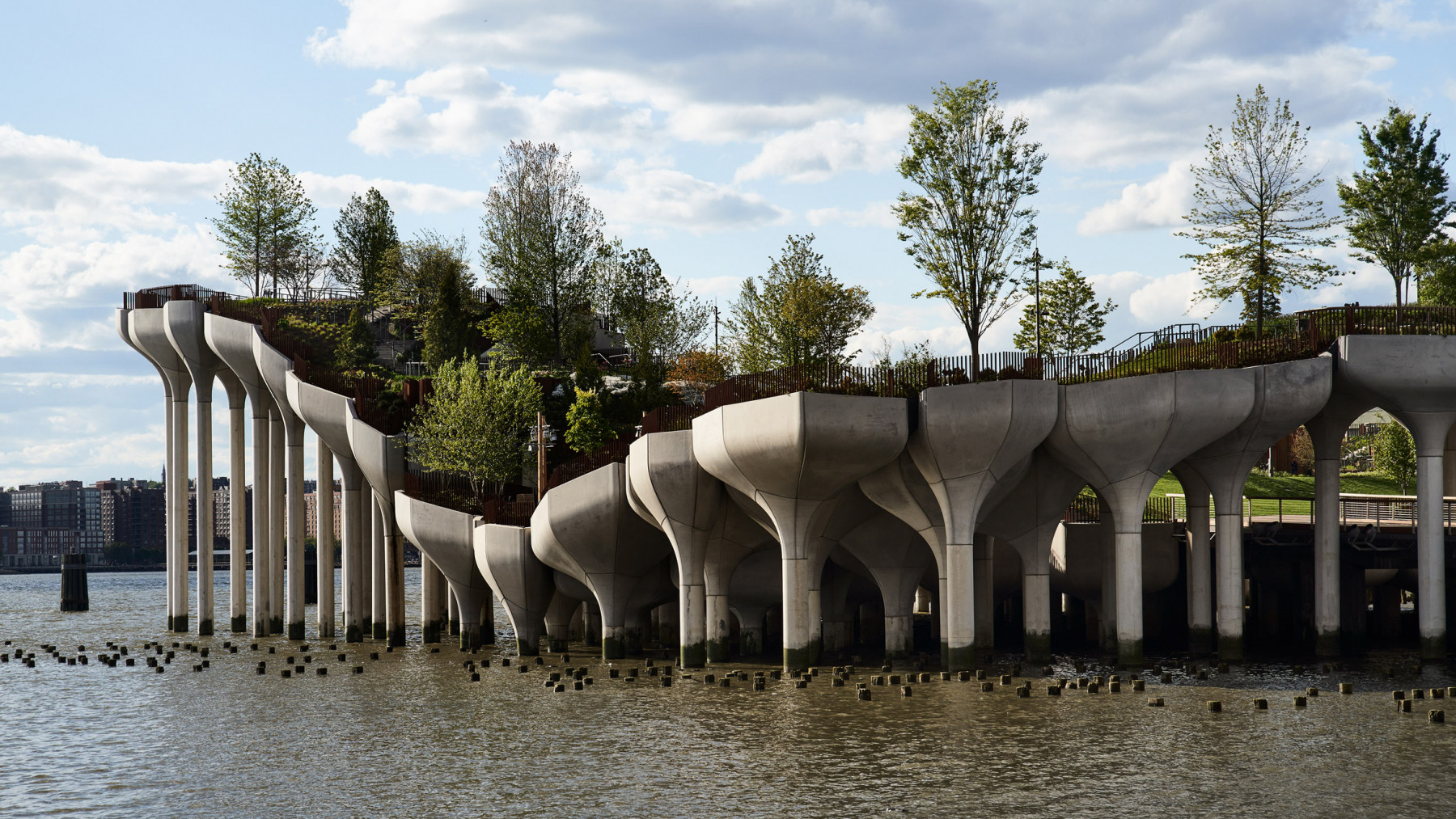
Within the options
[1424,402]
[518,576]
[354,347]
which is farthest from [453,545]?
[1424,402]

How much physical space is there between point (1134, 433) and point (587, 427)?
2233 centimetres

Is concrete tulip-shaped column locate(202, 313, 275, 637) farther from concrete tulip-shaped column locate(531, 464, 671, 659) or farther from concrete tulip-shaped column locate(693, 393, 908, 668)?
concrete tulip-shaped column locate(693, 393, 908, 668)

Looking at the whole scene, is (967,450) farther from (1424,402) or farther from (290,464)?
(290,464)

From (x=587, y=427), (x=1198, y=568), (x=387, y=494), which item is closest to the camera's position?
(x=1198, y=568)

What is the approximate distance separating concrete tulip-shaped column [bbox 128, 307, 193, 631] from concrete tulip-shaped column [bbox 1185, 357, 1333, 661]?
4288 centimetres

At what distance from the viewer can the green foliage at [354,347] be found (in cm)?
7094

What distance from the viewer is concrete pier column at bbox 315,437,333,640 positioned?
177 ft

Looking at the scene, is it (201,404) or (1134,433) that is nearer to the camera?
(1134,433)

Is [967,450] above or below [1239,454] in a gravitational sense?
above

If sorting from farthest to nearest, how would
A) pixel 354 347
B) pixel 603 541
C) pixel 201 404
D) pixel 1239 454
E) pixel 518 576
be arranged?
1. pixel 354 347
2. pixel 201 404
3. pixel 518 576
4. pixel 603 541
5. pixel 1239 454

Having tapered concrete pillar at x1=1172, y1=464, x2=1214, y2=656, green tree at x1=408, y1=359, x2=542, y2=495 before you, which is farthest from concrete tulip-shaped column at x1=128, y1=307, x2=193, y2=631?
tapered concrete pillar at x1=1172, y1=464, x2=1214, y2=656

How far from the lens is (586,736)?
29219 millimetres

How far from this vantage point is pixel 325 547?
Answer: 54188 mm

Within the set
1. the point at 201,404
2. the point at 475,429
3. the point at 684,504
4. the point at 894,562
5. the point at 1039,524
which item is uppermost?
the point at 201,404
